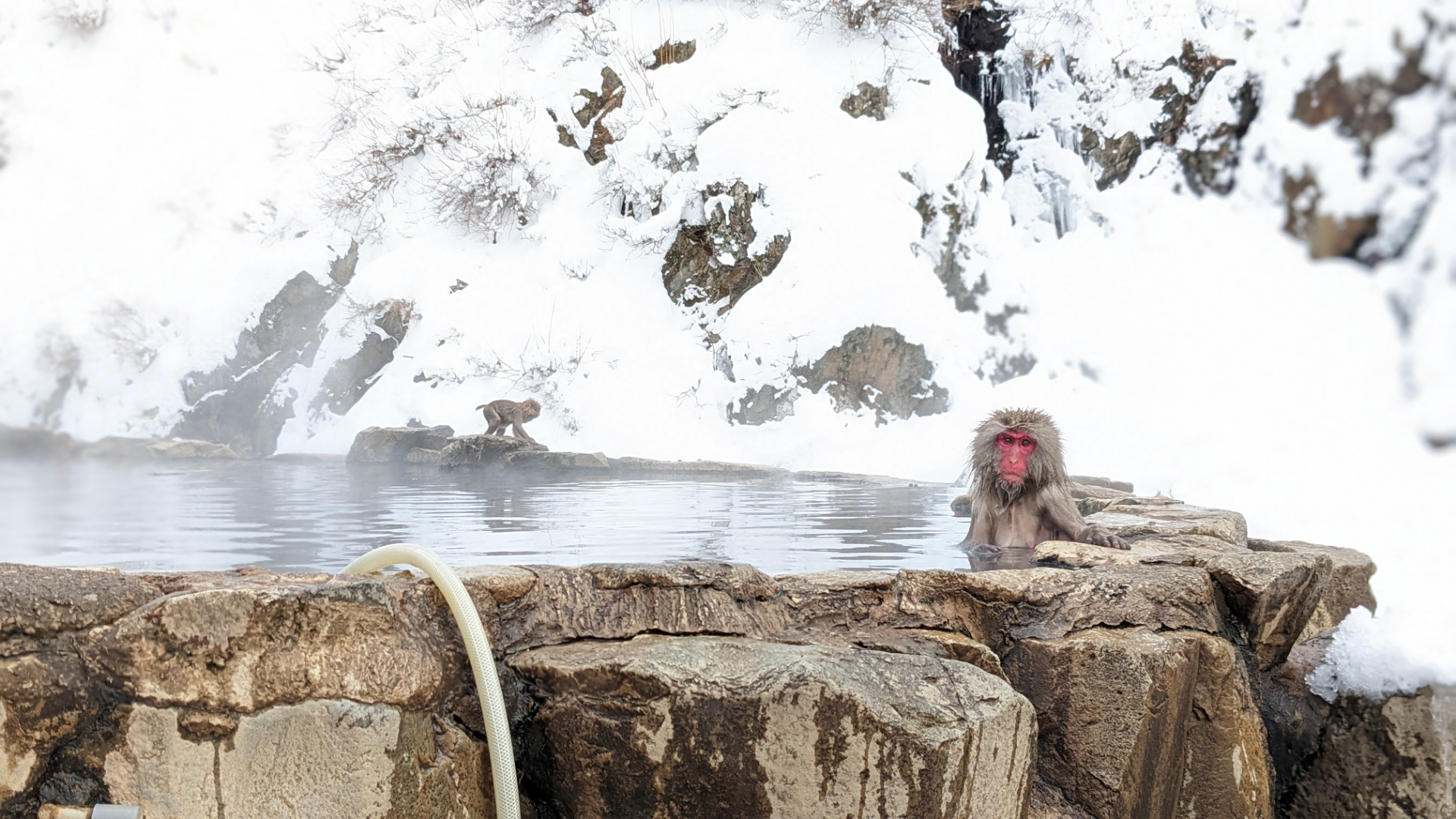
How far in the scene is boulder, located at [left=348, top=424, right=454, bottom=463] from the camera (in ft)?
16.1

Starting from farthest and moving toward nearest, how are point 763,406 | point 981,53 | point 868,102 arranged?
point 981,53, point 868,102, point 763,406

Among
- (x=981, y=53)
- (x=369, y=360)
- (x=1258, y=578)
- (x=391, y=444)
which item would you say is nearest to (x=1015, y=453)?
(x=1258, y=578)

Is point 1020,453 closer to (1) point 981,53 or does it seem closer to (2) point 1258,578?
(2) point 1258,578

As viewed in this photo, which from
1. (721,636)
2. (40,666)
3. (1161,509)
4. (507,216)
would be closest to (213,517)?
(40,666)

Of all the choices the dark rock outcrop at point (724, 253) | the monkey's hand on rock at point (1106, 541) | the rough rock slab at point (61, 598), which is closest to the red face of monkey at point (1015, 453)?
the monkey's hand on rock at point (1106, 541)

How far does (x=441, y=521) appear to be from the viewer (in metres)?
2.54

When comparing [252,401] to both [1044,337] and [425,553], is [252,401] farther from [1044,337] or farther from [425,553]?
[1044,337]

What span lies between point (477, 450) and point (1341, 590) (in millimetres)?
3870

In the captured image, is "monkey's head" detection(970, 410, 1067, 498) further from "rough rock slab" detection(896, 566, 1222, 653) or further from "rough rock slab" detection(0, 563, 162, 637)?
"rough rock slab" detection(0, 563, 162, 637)

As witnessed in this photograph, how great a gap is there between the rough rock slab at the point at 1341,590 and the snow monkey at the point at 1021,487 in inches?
18.2

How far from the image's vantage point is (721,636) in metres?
1.13

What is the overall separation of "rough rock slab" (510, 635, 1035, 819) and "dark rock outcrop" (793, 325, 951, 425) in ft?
16.9

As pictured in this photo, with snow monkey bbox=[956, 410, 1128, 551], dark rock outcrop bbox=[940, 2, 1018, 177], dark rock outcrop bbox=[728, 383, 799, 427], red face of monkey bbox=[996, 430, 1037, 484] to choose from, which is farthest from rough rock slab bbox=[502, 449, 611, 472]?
dark rock outcrop bbox=[940, 2, 1018, 177]

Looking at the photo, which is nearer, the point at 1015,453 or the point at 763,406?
the point at 1015,453
